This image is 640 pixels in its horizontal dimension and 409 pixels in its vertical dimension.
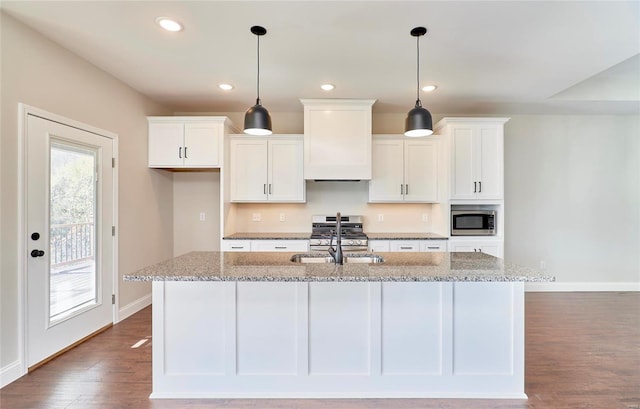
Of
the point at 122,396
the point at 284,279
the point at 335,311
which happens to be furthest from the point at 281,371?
the point at 122,396

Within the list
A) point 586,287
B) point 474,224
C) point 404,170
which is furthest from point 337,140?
point 586,287

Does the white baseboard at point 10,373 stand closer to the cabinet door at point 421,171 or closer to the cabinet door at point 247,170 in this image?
the cabinet door at point 247,170

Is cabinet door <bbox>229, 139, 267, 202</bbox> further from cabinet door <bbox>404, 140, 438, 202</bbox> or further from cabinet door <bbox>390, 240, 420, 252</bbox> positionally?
cabinet door <bbox>404, 140, 438, 202</bbox>

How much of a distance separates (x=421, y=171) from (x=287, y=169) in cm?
177

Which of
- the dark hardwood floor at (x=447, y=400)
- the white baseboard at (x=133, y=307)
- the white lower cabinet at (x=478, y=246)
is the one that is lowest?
the dark hardwood floor at (x=447, y=400)

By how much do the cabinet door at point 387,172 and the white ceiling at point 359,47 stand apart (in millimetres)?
597

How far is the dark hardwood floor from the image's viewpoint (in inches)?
76.5

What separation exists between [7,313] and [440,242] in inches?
159

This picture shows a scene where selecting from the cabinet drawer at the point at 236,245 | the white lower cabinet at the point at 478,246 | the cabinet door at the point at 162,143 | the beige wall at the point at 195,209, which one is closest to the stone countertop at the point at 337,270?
the cabinet drawer at the point at 236,245

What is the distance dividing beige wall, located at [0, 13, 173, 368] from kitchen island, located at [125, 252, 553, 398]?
1.15 meters

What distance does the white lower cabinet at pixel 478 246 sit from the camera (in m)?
3.75

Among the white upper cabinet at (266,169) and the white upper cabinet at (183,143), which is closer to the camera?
the white upper cabinet at (183,143)

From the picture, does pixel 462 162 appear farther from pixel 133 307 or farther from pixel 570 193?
pixel 133 307

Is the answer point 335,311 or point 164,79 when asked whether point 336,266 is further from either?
point 164,79
